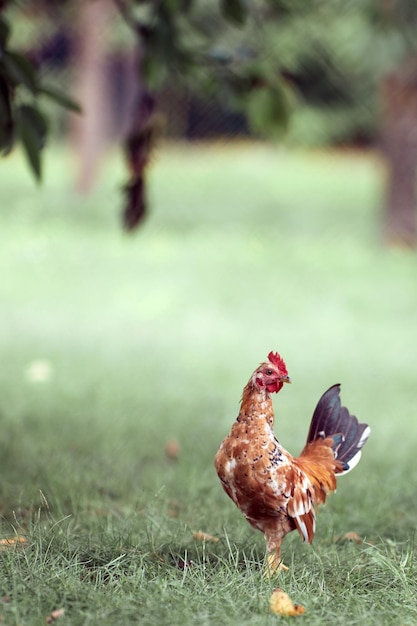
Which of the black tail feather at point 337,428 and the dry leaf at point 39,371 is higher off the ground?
the black tail feather at point 337,428

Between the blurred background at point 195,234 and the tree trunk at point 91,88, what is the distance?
35mm

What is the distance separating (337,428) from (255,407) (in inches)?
26.5

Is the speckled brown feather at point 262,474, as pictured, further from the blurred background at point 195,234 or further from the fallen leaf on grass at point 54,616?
the blurred background at point 195,234

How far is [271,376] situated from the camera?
3396 millimetres

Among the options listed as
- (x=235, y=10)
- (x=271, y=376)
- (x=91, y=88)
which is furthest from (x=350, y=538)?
(x=91, y=88)

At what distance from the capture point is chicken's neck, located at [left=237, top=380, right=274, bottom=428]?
340cm

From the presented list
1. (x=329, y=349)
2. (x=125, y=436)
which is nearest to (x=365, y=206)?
(x=329, y=349)

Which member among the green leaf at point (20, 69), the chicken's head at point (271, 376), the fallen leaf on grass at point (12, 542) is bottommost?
the fallen leaf on grass at point (12, 542)

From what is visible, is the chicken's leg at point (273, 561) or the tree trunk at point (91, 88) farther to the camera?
the tree trunk at point (91, 88)

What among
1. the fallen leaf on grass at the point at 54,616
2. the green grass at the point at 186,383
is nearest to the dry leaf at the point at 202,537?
the green grass at the point at 186,383

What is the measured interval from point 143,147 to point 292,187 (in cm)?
1391

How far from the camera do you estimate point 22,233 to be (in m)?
13.8

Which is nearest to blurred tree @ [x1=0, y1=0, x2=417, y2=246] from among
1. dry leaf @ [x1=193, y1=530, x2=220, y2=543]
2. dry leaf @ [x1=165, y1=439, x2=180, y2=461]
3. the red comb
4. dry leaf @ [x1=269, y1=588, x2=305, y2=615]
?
the red comb

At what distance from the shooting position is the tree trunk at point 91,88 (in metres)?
15.9
